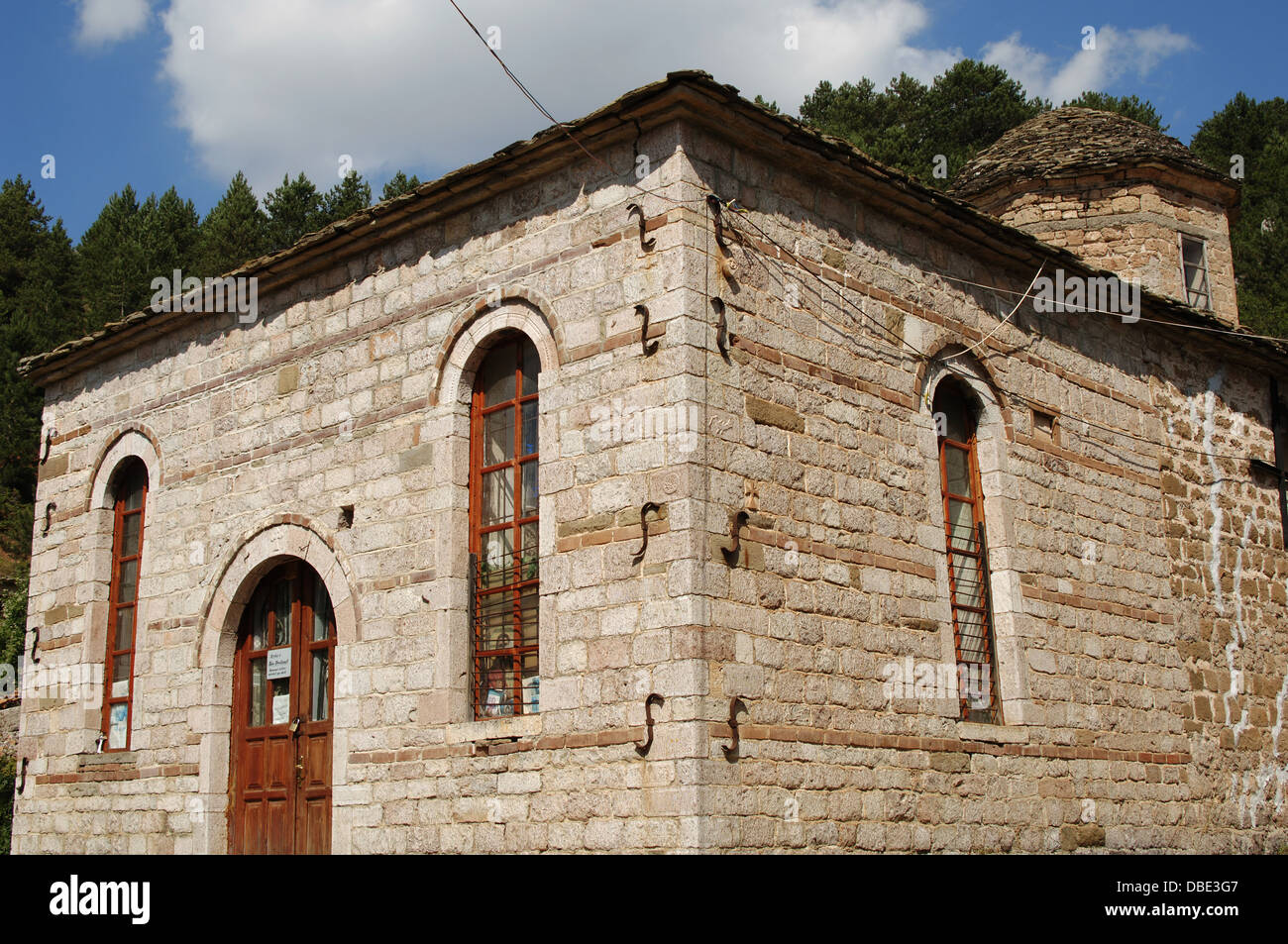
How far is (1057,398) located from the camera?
11.1 m

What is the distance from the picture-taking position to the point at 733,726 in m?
7.56

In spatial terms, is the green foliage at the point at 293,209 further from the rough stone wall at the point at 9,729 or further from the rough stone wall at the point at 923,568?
the rough stone wall at the point at 923,568

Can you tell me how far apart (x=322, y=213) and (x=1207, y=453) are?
26004 mm

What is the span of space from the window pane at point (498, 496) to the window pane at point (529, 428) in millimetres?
193

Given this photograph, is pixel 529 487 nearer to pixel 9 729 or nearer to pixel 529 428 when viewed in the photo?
pixel 529 428

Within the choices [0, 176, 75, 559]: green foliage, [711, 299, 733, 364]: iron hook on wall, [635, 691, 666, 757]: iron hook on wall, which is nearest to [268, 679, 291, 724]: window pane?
[635, 691, 666, 757]: iron hook on wall

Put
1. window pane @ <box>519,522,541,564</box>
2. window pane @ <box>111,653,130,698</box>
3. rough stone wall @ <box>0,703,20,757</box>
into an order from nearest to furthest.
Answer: window pane @ <box>519,522,541,564</box> → window pane @ <box>111,653,130,698</box> → rough stone wall @ <box>0,703,20,757</box>

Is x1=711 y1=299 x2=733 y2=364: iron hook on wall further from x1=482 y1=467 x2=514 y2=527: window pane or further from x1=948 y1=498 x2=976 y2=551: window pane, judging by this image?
x1=948 y1=498 x2=976 y2=551: window pane

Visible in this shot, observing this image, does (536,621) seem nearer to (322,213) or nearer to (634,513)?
(634,513)

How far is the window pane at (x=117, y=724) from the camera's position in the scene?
11531mm

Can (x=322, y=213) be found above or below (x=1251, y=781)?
above

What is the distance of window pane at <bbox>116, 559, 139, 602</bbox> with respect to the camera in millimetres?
11984

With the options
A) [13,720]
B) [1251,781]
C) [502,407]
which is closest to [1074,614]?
[1251,781]

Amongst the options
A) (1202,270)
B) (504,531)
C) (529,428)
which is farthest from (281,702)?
(1202,270)
